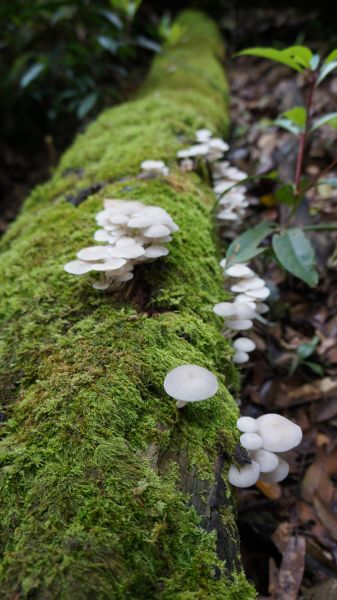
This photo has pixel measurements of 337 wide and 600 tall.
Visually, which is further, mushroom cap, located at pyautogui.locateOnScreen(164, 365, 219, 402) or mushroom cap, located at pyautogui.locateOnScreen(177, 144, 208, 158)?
mushroom cap, located at pyautogui.locateOnScreen(177, 144, 208, 158)

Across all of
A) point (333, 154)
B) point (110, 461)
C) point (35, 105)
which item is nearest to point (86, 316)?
point (110, 461)

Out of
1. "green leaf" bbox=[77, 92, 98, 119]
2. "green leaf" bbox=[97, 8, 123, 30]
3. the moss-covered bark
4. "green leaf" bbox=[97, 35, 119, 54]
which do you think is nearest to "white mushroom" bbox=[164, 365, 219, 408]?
the moss-covered bark

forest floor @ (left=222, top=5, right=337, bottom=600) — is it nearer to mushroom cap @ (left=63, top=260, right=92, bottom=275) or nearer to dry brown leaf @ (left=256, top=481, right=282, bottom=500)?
dry brown leaf @ (left=256, top=481, right=282, bottom=500)

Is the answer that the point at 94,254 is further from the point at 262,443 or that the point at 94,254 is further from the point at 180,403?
the point at 262,443

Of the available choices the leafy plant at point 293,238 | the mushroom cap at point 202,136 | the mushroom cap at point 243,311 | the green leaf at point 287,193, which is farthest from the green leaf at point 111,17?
the mushroom cap at point 243,311

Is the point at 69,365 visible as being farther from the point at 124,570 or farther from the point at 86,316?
the point at 124,570

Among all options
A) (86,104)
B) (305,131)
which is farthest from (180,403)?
(86,104)

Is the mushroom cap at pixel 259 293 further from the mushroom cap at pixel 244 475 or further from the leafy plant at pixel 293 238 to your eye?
the mushroom cap at pixel 244 475
